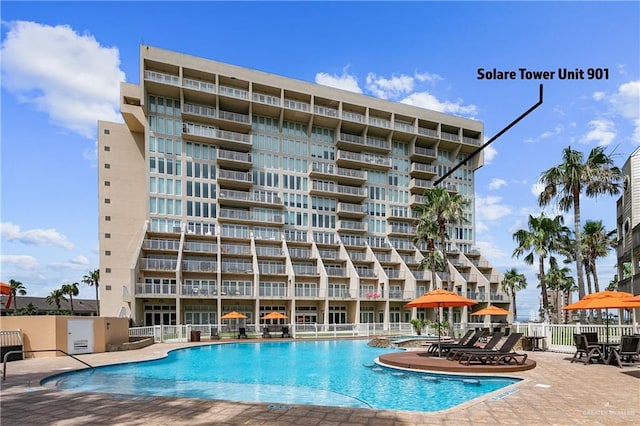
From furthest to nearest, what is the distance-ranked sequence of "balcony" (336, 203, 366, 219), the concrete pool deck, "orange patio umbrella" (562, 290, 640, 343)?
Result: "balcony" (336, 203, 366, 219) < "orange patio umbrella" (562, 290, 640, 343) < the concrete pool deck

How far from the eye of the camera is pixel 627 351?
13500 millimetres

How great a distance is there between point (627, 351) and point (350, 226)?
35.1 m

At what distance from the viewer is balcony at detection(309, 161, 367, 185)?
47375 millimetres

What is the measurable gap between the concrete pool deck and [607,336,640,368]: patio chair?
3182 mm

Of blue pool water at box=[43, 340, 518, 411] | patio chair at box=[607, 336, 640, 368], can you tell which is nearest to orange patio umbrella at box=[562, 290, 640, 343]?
patio chair at box=[607, 336, 640, 368]

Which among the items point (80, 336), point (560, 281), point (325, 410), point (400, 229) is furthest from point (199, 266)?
point (560, 281)

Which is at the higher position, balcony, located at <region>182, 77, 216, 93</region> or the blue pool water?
balcony, located at <region>182, 77, 216, 93</region>

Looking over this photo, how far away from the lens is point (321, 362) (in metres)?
18.3

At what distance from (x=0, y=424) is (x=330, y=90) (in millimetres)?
44788

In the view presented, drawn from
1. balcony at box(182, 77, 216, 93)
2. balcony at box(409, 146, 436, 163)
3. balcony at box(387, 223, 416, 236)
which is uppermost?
balcony at box(182, 77, 216, 93)

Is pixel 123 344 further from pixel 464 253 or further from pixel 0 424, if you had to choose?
pixel 464 253

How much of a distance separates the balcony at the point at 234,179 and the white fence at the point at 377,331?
14.6 m

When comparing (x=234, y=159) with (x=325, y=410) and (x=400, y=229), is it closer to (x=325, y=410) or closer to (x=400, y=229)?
(x=400, y=229)

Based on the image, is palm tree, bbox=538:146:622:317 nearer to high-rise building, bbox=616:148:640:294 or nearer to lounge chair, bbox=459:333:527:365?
high-rise building, bbox=616:148:640:294
